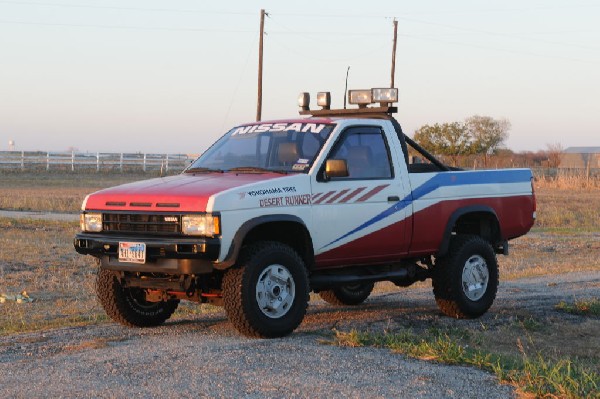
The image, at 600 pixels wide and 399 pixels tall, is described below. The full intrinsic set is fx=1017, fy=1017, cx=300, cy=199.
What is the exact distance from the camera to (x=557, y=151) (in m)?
80.4

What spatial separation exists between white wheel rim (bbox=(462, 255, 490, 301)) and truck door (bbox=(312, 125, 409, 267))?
3.35ft

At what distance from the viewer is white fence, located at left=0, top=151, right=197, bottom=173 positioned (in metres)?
56.2

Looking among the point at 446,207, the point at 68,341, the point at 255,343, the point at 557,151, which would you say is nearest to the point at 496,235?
the point at 446,207

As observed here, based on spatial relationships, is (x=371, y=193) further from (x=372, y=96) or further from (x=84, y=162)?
(x=84, y=162)

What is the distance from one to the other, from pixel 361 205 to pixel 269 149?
40.4 inches

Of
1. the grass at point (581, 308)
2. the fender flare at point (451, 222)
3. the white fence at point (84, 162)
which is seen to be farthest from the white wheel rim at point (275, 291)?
the white fence at point (84, 162)

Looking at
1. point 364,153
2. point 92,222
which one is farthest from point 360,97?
point 92,222

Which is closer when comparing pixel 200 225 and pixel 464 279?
pixel 200 225

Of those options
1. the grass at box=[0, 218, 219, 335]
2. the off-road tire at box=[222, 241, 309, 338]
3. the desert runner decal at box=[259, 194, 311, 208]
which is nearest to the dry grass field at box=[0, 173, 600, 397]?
the grass at box=[0, 218, 219, 335]

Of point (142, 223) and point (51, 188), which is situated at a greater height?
point (142, 223)

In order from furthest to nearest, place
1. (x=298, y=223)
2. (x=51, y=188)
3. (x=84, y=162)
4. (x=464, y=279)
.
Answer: (x=84, y=162)
(x=51, y=188)
(x=464, y=279)
(x=298, y=223)

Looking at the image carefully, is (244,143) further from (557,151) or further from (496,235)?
(557,151)

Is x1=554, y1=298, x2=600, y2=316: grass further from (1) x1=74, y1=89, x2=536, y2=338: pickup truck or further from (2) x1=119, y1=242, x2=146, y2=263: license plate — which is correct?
(2) x1=119, y1=242, x2=146, y2=263: license plate

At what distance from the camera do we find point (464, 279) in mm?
10703
